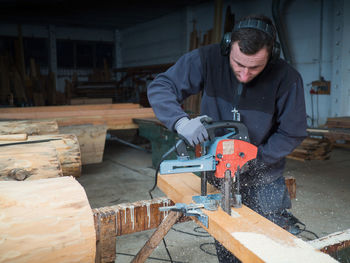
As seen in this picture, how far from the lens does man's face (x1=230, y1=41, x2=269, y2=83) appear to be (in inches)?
66.5

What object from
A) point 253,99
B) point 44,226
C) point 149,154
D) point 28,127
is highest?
point 253,99

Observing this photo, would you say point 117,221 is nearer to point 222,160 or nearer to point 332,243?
point 222,160

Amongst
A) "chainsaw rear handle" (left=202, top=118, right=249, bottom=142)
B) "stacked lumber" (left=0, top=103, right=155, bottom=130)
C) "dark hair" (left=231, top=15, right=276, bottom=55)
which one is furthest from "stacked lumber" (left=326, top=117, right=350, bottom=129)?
"chainsaw rear handle" (left=202, top=118, right=249, bottom=142)

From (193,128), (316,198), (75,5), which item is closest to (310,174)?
(316,198)

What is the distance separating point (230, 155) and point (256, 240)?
42cm

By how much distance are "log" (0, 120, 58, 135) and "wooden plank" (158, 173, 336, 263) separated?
2.95 metres

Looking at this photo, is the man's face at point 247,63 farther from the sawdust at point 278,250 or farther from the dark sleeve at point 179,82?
the sawdust at point 278,250

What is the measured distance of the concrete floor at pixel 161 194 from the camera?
2.91m

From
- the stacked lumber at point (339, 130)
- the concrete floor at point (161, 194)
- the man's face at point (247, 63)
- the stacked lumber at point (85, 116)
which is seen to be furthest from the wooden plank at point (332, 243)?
the stacked lumber at point (85, 116)

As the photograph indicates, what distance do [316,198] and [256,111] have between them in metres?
2.71

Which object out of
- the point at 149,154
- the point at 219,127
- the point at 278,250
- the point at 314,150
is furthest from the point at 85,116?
the point at 278,250

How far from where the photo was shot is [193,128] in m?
1.57

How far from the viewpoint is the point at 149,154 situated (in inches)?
262

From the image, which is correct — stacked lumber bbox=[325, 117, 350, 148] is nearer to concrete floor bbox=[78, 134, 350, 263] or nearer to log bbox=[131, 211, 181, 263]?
concrete floor bbox=[78, 134, 350, 263]
